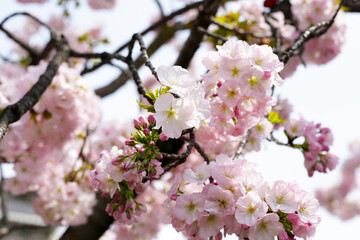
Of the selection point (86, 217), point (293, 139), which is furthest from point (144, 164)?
point (86, 217)

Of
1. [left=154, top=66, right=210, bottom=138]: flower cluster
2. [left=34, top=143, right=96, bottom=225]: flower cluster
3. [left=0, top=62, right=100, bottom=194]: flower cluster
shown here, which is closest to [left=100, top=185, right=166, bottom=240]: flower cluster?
[left=34, top=143, right=96, bottom=225]: flower cluster

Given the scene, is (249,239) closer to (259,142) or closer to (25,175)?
(259,142)

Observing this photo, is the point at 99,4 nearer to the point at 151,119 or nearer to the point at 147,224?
the point at 147,224

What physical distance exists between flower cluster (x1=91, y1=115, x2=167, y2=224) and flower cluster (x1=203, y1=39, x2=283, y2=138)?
232 mm

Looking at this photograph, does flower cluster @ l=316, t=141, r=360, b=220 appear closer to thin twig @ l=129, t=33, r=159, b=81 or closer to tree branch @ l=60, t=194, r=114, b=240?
tree branch @ l=60, t=194, r=114, b=240

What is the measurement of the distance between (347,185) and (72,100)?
31.8 feet

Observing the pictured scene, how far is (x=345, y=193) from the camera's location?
10.2 meters

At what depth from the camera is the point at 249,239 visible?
104cm

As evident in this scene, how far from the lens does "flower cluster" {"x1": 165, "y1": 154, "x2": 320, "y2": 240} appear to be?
1005 millimetres

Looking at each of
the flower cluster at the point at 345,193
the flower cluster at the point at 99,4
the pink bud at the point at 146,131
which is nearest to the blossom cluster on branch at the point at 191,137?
the pink bud at the point at 146,131

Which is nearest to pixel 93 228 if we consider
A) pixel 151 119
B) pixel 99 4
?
pixel 151 119

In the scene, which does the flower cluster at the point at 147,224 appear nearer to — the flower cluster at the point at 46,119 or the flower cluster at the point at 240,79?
the flower cluster at the point at 46,119

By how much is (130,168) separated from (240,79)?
0.43 m

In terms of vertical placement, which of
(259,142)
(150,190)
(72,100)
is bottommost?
(150,190)
